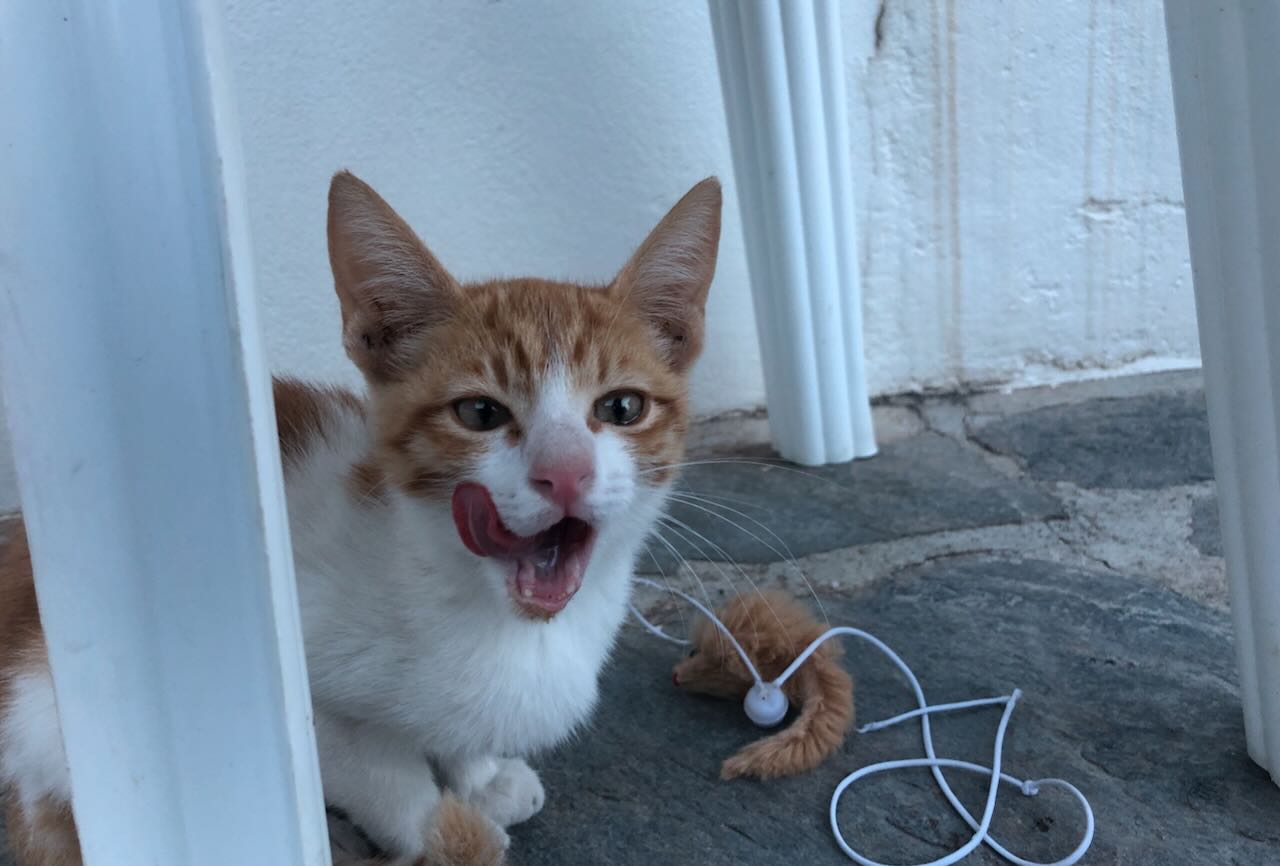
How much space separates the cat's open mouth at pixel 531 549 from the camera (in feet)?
2.45

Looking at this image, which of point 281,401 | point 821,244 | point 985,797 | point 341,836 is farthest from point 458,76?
point 985,797

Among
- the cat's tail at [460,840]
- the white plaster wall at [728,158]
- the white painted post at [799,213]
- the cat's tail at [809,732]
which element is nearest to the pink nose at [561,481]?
the cat's tail at [460,840]

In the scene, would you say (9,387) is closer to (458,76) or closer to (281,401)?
(281,401)

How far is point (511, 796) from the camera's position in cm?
87

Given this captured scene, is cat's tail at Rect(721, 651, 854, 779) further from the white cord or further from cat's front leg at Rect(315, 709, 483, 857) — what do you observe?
cat's front leg at Rect(315, 709, 483, 857)

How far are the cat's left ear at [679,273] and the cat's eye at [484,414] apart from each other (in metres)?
0.19

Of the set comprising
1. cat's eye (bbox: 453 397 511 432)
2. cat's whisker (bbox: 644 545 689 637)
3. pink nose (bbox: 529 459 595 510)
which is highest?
cat's eye (bbox: 453 397 511 432)

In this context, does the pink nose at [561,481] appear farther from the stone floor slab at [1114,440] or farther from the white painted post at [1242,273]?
the stone floor slab at [1114,440]

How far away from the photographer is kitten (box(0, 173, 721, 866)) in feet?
2.47

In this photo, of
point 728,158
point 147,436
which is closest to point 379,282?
point 147,436

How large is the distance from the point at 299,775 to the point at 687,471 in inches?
42.9

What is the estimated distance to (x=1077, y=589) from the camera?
1210 millimetres

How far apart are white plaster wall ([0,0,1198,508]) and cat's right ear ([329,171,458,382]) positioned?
2.53 feet

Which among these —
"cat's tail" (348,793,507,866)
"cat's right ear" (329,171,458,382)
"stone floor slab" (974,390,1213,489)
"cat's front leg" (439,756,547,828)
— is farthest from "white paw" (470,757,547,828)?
"stone floor slab" (974,390,1213,489)
